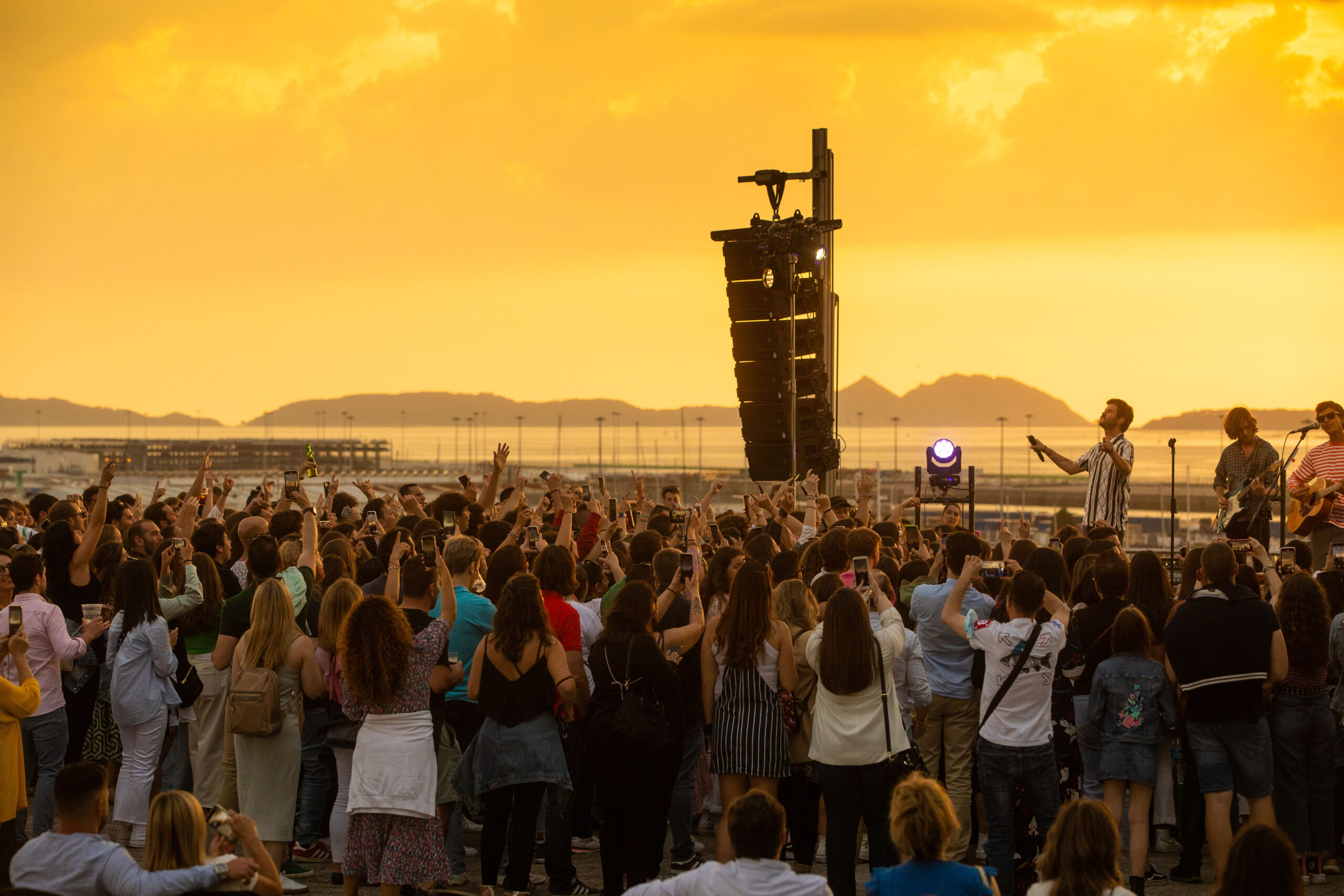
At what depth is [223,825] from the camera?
4258 mm

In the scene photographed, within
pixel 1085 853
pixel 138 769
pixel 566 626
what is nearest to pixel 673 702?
pixel 566 626

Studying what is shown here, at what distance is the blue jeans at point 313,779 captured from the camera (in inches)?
279

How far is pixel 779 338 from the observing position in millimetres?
13188

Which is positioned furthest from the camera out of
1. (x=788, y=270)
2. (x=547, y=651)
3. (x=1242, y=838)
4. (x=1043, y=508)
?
(x=1043, y=508)

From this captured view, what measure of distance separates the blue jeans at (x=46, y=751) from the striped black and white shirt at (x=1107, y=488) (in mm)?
7748

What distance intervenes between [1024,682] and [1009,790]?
1.83 feet

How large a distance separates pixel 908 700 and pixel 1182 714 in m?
1.44

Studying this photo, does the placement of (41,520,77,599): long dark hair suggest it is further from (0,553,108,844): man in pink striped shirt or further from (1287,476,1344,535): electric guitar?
(1287,476,1344,535): electric guitar

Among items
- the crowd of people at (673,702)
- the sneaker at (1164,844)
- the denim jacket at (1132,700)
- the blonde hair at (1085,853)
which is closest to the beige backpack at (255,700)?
the crowd of people at (673,702)

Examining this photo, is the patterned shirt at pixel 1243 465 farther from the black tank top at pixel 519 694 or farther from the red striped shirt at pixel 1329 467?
the black tank top at pixel 519 694

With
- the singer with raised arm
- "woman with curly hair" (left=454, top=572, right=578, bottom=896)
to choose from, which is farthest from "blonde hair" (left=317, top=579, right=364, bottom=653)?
the singer with raised arm

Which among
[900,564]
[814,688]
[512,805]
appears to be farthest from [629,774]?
[900,564]

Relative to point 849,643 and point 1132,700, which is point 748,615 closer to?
point 849,643

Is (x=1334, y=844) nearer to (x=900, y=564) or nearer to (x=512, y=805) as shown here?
(x=900, y=564)
